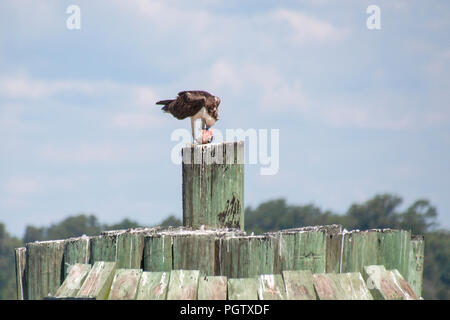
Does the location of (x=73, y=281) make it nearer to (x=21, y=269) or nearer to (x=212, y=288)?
(x=21, y=269)

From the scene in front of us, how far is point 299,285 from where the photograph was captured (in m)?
7.41

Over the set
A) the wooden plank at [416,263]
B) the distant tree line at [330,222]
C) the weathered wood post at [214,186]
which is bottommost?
the distant tree line at [330,222]

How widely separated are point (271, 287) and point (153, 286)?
1103 mm

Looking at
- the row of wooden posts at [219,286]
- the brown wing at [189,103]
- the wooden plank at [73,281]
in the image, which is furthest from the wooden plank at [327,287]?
the brown wing at [189,103]

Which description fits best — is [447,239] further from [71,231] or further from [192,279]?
[192,279]

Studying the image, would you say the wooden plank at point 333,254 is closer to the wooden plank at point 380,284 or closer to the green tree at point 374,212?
the wooden plank at point 380,284

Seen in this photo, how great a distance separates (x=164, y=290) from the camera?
7473 mm

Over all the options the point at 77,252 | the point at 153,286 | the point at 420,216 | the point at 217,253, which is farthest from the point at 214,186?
the point at 420,216

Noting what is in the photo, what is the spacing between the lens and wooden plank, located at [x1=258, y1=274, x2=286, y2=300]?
24.1 ft

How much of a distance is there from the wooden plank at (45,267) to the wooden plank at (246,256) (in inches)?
71.9

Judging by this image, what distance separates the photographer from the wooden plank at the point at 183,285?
7.34 metres

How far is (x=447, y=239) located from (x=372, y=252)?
230ft

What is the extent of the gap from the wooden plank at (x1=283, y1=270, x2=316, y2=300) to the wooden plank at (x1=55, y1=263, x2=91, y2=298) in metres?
1.97

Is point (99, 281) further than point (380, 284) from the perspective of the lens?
No
